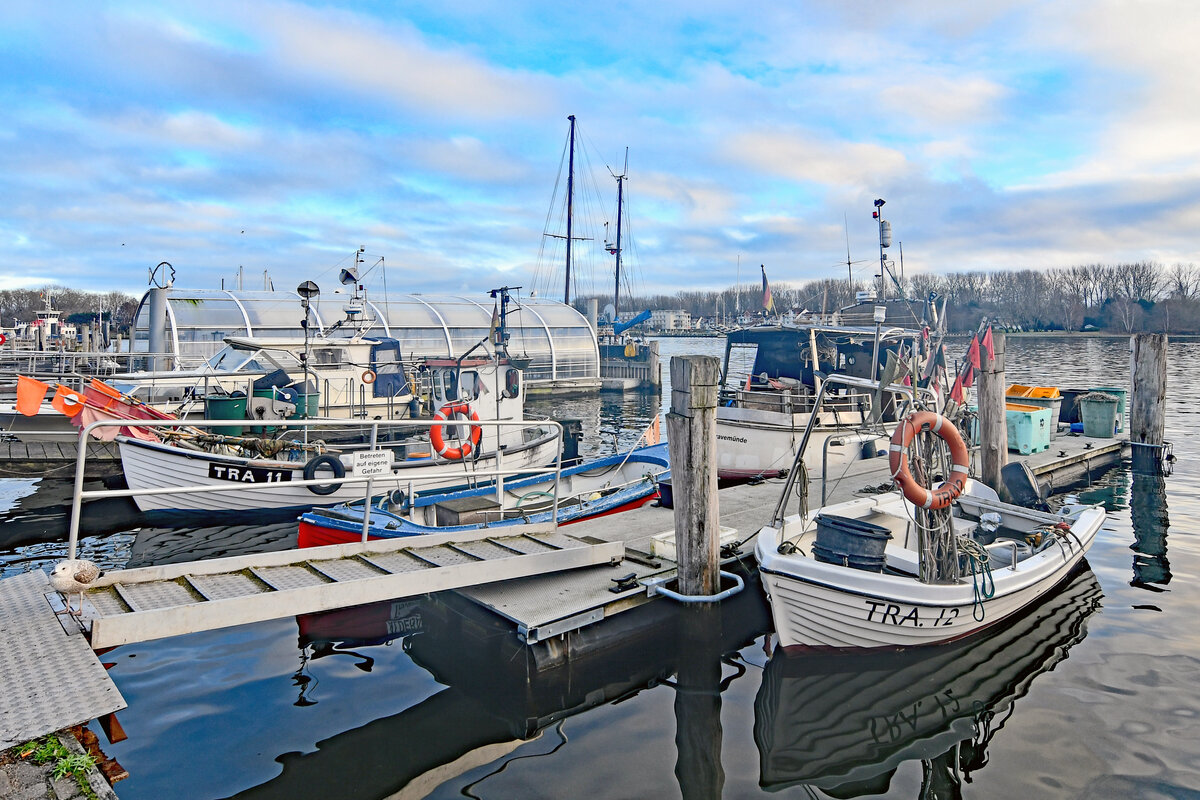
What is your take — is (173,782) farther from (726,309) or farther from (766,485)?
(726,309)

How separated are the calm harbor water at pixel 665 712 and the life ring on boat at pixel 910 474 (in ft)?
6.24

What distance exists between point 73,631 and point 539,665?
391 centimetres

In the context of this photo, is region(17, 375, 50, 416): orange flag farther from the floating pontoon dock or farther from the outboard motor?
the outboard motor

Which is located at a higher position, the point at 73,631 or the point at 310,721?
the point at 73,631

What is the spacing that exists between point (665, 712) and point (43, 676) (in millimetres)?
5046

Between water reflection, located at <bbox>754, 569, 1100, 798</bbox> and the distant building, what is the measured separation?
158834 millimetres

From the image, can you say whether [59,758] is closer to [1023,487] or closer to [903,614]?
[903,614]

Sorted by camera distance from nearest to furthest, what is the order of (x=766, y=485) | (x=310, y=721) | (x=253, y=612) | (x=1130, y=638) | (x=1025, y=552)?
(x=253, y=612)
(x=310, y=721)
(x=1130, y=638)
(x=1025, y=552)
(x=766, y=485)

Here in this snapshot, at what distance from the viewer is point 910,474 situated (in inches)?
294

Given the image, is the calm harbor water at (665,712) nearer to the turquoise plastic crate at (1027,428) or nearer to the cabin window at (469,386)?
the cabin window at (469,386)

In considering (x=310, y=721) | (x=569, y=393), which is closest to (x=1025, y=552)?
(x=310, y=721)

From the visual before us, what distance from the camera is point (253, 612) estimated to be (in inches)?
237

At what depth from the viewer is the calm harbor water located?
19.2 ft

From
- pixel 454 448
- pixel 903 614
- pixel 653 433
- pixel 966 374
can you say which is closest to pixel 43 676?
pixel 903 614
